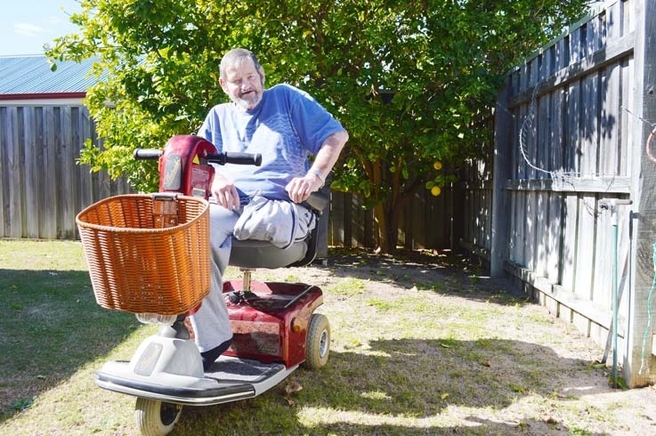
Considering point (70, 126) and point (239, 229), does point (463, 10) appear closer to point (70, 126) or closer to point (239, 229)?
point (239, 229)

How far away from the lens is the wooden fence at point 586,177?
9.25 feet

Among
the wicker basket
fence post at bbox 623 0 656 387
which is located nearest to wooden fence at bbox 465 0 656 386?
fence post at bbox 623 0 656 387

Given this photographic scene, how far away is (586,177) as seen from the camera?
3604mm

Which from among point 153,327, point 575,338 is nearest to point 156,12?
point 153,327

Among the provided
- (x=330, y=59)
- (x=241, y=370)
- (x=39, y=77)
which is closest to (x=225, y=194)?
(x=241, y=370)

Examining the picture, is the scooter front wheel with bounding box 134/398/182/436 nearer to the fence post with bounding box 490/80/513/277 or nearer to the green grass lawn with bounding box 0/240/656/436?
the green grass lawn with bounding box 0/240/656/436

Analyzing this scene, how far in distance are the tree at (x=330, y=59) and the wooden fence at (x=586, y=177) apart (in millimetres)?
527

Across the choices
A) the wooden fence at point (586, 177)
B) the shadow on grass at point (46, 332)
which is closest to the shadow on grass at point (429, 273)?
the wooden fence at point (586, 177)

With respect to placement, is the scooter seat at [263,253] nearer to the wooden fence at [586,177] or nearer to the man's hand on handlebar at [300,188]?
the man's hand on handlebar at [300,188]

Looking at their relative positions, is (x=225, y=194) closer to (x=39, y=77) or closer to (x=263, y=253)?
(x=263, y=253)

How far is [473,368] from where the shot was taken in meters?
3.11

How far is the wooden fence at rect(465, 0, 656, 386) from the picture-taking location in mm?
2820

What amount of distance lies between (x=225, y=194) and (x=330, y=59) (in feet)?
12.5

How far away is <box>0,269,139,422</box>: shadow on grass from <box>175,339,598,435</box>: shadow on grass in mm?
867
